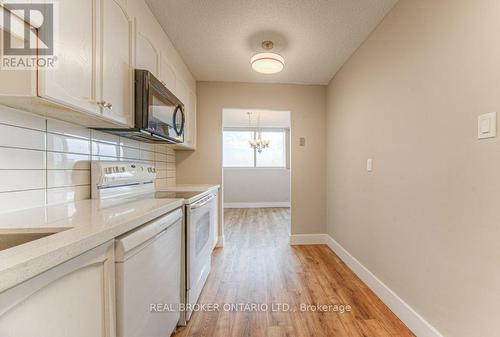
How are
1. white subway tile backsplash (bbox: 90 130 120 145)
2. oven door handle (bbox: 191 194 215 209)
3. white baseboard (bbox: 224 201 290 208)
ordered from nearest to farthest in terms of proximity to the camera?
white subway tile backsplash (bbox: 90 130 120 145), oven door handle (bbox: 191 194 215 209), white baseboard (bbox: 224 201 290 208)

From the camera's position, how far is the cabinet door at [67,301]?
1.70 ft

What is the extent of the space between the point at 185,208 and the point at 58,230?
0.87 m

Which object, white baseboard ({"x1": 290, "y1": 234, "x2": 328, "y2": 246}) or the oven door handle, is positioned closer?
the oven door handle

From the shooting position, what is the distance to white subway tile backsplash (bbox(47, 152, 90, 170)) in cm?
121

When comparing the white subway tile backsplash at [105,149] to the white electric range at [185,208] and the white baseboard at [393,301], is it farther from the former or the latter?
the white baseboard at [393,301]

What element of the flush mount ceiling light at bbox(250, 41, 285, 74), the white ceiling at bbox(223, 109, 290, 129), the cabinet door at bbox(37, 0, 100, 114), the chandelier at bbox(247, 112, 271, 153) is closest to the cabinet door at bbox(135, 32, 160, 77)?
the cabinet door at bbox(37, 0, 100, 114)

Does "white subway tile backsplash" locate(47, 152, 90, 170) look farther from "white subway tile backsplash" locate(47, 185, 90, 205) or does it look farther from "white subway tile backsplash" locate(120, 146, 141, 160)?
"white subway tile backsplash" locate(120, 146, 141, 160)

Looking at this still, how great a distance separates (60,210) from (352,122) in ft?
8.35

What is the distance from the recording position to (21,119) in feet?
3.49

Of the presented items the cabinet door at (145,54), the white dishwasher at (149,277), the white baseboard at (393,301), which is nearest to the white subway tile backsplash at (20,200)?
the white dishwasher at (149,277)

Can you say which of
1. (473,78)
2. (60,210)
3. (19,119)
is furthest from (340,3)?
(60,210)

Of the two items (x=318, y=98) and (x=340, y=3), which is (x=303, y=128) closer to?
(x=318, y=98)

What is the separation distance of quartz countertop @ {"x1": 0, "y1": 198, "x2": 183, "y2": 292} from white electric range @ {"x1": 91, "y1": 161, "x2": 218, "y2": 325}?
25 centimetres

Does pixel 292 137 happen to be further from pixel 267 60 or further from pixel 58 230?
pixel 58 230
